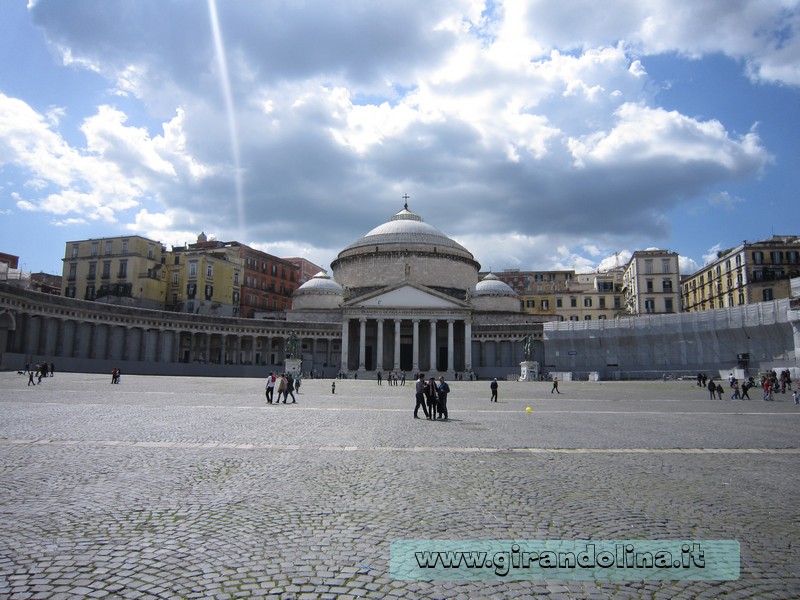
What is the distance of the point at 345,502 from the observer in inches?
258

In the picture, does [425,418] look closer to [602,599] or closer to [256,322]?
[602,599]

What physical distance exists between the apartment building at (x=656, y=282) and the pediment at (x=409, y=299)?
2474 cm

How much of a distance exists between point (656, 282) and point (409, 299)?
105 ft

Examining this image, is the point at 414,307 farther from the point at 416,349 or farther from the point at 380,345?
the point at 416,349

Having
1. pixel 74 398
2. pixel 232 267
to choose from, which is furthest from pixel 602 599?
pixel 232 267

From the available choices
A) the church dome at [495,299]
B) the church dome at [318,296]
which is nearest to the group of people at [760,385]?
the church dome at [495,299]

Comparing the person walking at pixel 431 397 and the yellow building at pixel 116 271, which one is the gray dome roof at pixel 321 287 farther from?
the person walking at pixel 431 397

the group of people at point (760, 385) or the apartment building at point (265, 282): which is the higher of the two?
the apartment building at point (265, 282)

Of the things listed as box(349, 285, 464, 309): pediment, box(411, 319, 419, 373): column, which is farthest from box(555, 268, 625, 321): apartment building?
box(411, 319, 419, 373): column

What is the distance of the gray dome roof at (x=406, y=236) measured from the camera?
7950cm

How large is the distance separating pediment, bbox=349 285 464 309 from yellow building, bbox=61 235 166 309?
24092mm

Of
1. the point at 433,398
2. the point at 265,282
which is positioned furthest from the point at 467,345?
the point at 433,398

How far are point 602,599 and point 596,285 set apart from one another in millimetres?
87719

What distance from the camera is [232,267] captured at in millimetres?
72875
